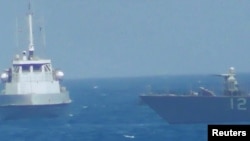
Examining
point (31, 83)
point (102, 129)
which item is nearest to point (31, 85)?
point (31, 83)

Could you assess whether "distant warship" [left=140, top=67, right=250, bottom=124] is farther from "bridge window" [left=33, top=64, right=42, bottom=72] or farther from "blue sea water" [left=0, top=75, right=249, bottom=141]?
"bridge window" [left=33, top=64, right=42, bottom=72]

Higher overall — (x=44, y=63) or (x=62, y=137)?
(x=44, y=63)

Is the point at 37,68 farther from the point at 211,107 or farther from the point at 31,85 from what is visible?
the point at 211,107

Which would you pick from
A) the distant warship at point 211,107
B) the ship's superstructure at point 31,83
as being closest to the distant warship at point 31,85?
the ship's superstructure at point 31,83

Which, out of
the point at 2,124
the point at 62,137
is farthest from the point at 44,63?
the point at 62,137

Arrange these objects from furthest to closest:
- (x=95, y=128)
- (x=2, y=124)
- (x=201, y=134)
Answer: (x=2, y=124)
(x=95, y=128)
(x=201, y=134)

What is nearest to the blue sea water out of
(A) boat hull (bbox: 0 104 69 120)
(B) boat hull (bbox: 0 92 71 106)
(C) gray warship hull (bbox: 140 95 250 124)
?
(A) boat hull (bbox: 0 104 69 120)

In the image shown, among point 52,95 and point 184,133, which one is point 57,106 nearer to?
point 52,95

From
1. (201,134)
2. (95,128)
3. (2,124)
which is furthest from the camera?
(2,124)
